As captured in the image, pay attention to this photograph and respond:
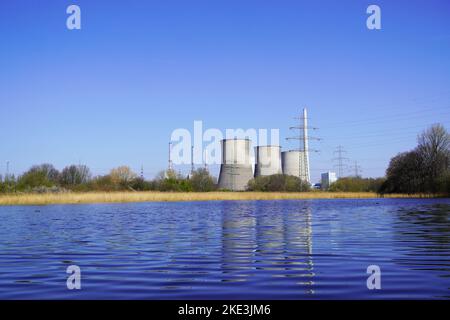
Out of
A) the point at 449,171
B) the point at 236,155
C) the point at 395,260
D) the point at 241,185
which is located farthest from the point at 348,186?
the point at 395,260

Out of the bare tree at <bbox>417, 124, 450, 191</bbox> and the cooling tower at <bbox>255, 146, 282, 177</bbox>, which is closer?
the bare tree at <bbox>417, 124, 450, 191</bbox>

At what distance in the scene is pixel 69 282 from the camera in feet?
19.3

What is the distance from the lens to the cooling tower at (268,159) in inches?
2579

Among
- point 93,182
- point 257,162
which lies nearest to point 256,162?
point 257,162

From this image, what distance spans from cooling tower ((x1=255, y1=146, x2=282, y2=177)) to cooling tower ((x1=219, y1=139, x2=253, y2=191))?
1.86m

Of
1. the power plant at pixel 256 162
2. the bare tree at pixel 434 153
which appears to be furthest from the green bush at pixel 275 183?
the bare tree at pixel 434 153

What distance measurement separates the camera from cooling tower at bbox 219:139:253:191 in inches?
2288

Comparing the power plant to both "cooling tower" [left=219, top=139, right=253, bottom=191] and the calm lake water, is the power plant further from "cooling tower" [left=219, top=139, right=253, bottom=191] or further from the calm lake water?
the calm lake water

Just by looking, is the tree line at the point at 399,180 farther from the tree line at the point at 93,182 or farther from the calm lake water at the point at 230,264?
the calm lake water at the point at 230,264

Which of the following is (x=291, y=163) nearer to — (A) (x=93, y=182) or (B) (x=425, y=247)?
(A) (x=93, y=182)

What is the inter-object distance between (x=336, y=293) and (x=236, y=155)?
5399cm

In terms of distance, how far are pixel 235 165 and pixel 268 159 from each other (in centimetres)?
568

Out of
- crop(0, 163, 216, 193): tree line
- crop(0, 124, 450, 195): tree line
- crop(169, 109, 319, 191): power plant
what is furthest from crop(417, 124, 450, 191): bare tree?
crop(0, 163, 216, 193): tree line
